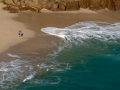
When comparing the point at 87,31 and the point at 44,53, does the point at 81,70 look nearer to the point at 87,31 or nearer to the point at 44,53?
the point at 44,53

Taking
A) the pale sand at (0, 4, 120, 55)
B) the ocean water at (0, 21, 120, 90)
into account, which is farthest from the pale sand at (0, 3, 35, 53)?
the ocean water at (0, 21, 120, 90)

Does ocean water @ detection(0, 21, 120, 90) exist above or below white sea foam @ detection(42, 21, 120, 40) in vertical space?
below

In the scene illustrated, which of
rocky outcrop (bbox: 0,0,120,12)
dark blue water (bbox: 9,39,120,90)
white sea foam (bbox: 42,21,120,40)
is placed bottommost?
dark blue water (bbox: 9,39,120,90)

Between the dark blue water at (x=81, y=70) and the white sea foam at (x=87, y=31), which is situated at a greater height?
the white sea foam at (x=87, y=31)

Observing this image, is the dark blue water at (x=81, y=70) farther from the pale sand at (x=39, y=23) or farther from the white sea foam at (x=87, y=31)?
the white sea foam at (x=87, y=31)

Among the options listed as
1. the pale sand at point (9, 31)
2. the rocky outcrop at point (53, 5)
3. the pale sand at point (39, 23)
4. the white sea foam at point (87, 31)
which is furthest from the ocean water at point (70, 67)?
the rocky outcrop at point (53, 5)

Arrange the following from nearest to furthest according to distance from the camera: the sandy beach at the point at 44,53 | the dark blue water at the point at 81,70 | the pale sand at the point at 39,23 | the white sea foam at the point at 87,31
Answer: the dark blue water at the point at 81,70 < the sandy beach at the point at 44,53 < the pale sand at the point at 39,23 < the white sea foam at the point at 87,31

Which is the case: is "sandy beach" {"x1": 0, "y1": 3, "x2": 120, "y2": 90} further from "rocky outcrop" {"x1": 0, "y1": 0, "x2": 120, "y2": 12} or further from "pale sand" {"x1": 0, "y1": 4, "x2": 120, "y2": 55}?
"rocky outcrop" {"x1": 0, "y1": 0, "x2": 120, "y2": 12}

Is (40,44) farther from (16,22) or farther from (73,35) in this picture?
(16,22)
